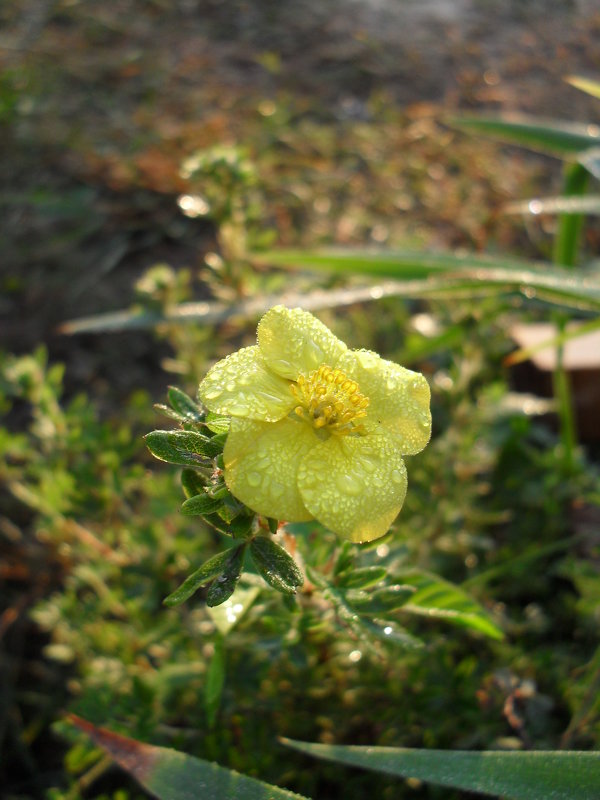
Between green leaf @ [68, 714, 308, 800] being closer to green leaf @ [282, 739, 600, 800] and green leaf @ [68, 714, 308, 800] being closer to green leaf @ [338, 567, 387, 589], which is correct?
green leaf @ [282, 739, 600, 800]

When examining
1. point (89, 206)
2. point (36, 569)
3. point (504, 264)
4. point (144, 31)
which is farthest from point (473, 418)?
point (144, 31)

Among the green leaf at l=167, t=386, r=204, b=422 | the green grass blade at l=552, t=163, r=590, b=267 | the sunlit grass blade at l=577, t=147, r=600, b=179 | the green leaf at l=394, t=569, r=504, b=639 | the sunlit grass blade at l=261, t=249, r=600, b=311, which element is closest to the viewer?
the green leaf at l=167, t=386, r=204, b=422

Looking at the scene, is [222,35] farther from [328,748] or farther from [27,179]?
[328,748]

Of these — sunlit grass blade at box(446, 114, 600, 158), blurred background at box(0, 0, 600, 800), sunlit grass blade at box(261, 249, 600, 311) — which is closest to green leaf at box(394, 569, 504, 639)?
blurred background at box(0, 0, 600, 800)

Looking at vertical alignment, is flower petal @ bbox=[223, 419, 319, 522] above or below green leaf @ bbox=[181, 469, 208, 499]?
above

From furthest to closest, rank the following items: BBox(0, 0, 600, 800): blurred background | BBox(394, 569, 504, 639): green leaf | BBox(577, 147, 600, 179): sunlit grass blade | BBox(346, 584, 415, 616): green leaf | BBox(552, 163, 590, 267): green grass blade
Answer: BBox(552, 163, 590, 267): green grass blade, BBox(577, 147, 600, 179): sunlit grass blade, BBox(0, 0, 600, 800): blurred background, BBox(394, 569, 504, 639): green leaf, BBox(346, 584, 415, 616): green leaf

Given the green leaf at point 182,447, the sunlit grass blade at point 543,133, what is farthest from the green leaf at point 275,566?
the sunlit grass blade at point 543,133
